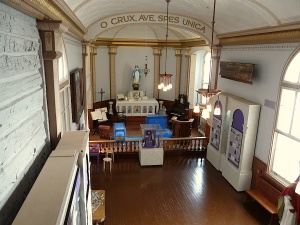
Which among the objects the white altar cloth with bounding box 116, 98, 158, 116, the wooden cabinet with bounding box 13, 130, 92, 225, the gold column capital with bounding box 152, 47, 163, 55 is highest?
the gold column capital with bounding box 152, 47, 163, 55

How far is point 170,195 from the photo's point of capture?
24.5 ft

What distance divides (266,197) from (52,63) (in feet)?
20.7

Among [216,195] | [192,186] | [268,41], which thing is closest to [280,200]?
[216,195]

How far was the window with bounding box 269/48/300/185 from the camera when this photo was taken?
596 centimetres

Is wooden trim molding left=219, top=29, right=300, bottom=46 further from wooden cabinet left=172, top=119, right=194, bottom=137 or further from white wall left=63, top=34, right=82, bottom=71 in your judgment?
white wall left=63, top=34, right=82, bottom=71

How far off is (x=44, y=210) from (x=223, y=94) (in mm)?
7623

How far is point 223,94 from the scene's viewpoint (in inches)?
347

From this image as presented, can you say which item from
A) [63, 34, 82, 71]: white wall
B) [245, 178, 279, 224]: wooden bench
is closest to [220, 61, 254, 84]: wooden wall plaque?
[245, 178, 279, 224]: wooden bench

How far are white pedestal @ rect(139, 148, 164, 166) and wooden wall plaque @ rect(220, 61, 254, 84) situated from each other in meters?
3.53

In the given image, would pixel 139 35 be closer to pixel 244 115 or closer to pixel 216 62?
pixel 216 62

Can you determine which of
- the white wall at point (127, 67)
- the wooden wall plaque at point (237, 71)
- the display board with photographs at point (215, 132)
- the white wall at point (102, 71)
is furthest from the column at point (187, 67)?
the wooden wall plaque at point (237, 71)

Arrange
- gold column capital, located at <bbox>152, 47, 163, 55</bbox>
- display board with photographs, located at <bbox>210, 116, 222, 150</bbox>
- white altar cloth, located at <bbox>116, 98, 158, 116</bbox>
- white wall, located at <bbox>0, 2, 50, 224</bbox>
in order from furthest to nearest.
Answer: gold column capital, located at <bbox>152, 47, 163, 55</bbox> → white altar cloth, located at <bbox>116, 98, 158, 116</bbox> → display board with photographs, located at <bbox>210, 116, 222, 150</bbox> → white wall, located at <bbox>0, 2, 50, 224</bbox>

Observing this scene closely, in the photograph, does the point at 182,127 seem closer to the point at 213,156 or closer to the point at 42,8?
the point at 213,156

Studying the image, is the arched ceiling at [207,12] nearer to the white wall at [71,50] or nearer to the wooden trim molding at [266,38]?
the wooden trim molding at [266,38]
